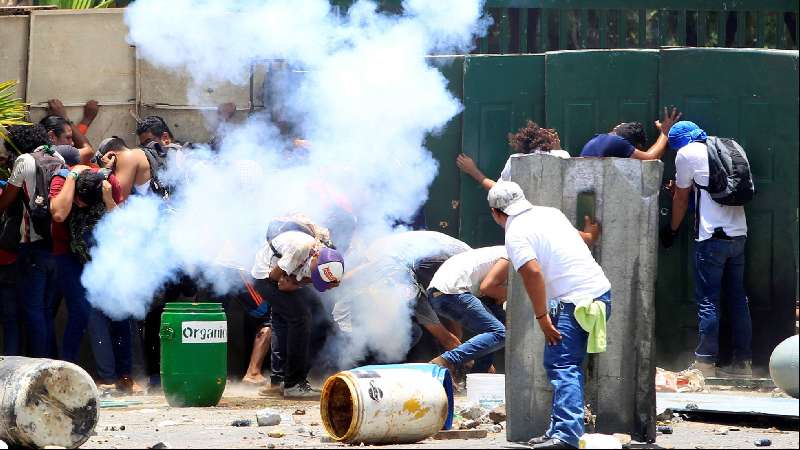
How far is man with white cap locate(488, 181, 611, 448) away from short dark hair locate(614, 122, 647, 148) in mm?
3227

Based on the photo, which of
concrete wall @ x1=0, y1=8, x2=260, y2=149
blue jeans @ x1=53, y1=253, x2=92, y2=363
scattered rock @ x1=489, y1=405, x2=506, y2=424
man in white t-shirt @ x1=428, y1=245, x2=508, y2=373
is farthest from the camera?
concrete wall @ x1=0, y1=8, x2=260, y2=149

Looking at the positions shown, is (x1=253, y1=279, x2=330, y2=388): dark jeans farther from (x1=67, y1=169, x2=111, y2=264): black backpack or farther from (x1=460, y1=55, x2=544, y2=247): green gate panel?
(x1=460, y1=55, x2=544, y2=247): green gate panel

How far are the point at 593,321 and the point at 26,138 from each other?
5.16m

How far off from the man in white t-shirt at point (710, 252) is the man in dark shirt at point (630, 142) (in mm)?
201

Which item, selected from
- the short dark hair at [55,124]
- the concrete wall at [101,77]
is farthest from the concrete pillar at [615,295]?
the short dark hair at [55,124]

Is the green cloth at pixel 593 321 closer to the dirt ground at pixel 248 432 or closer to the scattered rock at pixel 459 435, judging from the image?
the dirt ground at pixel 248 432

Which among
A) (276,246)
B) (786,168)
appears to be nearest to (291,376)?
(276,246)

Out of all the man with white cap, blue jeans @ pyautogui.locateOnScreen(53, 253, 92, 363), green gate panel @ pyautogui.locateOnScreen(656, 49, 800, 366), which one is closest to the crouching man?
blue jeans @ pyautogui.locateOnScreen(53, 253, 92, 363)

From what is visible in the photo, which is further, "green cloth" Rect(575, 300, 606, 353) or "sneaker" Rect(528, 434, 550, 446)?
"sneaker" Rect(528, 434, 550, 446)

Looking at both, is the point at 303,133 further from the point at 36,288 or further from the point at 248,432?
the point at 248,432

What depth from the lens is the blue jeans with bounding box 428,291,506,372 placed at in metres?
10.2

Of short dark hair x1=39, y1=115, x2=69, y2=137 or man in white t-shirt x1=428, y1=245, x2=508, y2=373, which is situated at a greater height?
short dark hair x1=39, y1=115, x2=69, y2=137

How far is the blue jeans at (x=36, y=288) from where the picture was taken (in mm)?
11047

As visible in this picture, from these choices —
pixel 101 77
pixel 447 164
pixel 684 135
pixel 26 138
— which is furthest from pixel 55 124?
pixel 684 135
